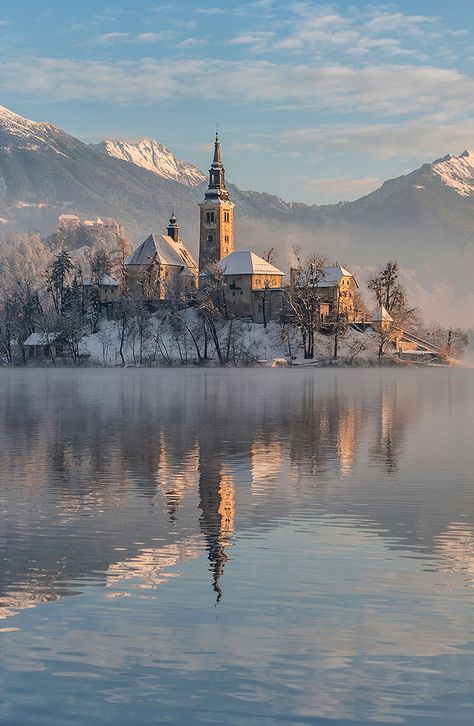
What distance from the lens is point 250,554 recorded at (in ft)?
67.9

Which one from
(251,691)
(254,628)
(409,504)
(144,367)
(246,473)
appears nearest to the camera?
(251,691)

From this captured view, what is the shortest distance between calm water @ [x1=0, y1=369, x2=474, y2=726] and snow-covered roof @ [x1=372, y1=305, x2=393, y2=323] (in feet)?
419

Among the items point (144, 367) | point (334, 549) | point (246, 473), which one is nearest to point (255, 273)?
point (144, 367)

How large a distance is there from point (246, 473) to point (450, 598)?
16108mm

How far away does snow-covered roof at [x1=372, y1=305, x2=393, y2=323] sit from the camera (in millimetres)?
167087

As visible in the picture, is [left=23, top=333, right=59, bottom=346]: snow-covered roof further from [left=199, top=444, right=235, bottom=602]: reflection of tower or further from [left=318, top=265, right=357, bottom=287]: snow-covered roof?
[left=199, top=444, right=235, bottom=602]: reflection of tower

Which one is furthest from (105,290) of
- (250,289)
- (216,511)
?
(216,511)

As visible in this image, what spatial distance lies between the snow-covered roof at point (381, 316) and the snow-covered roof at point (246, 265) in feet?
77.8

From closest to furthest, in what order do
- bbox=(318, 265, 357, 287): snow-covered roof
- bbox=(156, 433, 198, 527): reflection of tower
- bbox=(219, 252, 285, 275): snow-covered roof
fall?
bbox=(156, 433, 198, 527): reflection of tower, bbox=(318, 265, 357, 287): snow-covered roof, bbox=(219, 252, 285, 275): snow-covered roof

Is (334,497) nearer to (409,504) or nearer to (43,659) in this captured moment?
(409,504)

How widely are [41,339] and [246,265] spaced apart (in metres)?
38.2

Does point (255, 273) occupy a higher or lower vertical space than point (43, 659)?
higher

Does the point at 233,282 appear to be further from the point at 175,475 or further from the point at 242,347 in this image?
the point at 175,475

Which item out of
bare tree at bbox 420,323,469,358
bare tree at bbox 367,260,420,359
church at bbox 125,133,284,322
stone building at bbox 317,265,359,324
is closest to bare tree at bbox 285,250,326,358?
stone building at bbox 317,265,359,324
